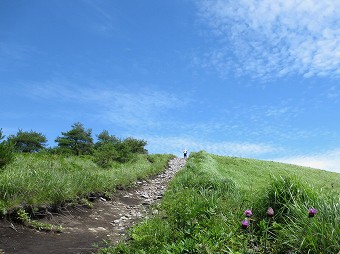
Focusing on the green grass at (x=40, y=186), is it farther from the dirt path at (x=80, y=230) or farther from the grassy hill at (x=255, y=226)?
the grassy hill at (x=255, y=226)

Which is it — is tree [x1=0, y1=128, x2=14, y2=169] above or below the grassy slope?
below

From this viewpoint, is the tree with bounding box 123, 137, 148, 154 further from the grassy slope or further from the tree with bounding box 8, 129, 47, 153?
the tree with bounding box 8, 129, 47, 153

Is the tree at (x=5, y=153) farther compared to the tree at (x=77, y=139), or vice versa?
the tree at (x=77, y=139)

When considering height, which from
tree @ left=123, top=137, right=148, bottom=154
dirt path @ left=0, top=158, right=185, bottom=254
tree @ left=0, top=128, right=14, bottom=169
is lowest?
dirt path @ left=0, top=158, right=185, bottom=254

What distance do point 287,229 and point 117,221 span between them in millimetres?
6230

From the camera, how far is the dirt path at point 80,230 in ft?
23.6

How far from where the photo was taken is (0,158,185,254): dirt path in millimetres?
7188

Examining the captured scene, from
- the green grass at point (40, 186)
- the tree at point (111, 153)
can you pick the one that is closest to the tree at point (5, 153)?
the green grass at point (40, 186)

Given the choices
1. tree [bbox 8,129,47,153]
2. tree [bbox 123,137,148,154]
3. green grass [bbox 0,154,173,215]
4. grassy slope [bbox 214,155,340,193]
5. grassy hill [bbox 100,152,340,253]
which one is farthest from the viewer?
tree [bbox 8,129,47,153]

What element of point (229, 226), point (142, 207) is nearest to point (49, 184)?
point (142, 207)

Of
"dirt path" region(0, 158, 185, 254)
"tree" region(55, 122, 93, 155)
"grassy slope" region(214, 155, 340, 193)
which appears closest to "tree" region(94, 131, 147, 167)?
"dirt path" region(0, 158, 185, 254)

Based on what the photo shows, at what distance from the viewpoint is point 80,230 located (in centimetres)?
905

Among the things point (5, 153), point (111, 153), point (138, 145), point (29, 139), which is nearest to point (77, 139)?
point (29, 139)

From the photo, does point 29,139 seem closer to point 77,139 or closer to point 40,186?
point 77,139
